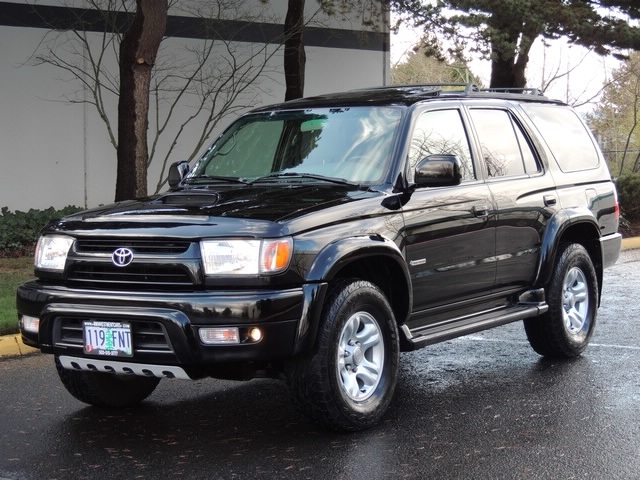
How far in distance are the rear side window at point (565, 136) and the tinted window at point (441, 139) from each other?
103cm

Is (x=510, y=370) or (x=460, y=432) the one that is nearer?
(x=460, y=432)

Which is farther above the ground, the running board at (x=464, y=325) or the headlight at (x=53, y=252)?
the headlight at (x=53, y=252)

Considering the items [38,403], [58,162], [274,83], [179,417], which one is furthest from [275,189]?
[274,83]

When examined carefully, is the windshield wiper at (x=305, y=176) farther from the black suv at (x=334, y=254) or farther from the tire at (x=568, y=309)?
the tire at (x=568, y=309)

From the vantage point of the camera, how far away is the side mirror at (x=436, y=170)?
20.1 feet

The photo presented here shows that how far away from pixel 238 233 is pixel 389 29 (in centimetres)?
1427

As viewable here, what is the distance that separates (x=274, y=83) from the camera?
1841 centimetres

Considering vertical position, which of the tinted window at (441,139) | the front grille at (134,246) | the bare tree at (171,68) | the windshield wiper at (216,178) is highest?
the bare tree at (171,68)

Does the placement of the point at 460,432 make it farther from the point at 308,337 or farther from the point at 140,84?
the point at 140,84

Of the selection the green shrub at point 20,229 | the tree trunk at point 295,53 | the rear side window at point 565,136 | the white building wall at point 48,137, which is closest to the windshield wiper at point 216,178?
the rear side window at point 565,136

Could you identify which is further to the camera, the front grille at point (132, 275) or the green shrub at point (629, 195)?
the green shrub at point (629, 195)

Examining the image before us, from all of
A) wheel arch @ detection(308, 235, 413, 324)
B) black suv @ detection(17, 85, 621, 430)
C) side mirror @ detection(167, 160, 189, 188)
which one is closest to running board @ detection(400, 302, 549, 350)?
black suv @ detection(17, 85, 621, 430)

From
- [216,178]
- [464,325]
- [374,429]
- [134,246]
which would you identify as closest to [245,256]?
[134,246]

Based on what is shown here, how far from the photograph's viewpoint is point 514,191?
716cm
